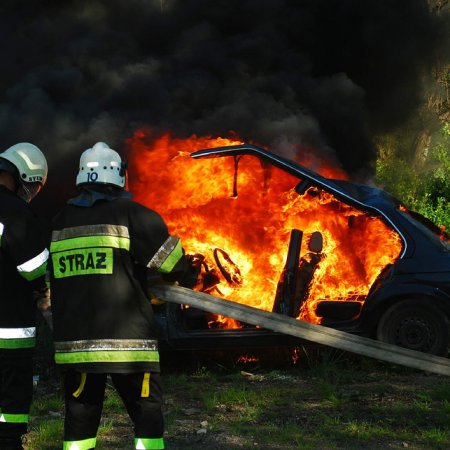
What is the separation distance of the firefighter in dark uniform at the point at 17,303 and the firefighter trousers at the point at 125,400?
0.49 metres

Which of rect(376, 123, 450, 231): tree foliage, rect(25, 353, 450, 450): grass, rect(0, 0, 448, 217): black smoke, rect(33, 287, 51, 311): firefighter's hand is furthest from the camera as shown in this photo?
rect(376, 123, 450, 231): tree foliage

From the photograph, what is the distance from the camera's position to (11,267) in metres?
4.10

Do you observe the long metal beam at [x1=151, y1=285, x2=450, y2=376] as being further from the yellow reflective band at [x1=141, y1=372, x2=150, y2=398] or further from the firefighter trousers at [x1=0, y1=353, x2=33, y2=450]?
the firefighter trousers at [x1=0, y1=353, x2=33, y2=450]

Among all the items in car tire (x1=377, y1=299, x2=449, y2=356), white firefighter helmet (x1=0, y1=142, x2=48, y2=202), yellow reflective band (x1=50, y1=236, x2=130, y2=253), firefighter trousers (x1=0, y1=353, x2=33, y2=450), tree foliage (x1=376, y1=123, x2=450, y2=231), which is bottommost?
firefighter trousers (x1=0, y1=353, x2=33, y2=450)

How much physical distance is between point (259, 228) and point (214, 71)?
5265mm

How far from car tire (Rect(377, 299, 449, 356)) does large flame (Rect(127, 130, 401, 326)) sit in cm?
41

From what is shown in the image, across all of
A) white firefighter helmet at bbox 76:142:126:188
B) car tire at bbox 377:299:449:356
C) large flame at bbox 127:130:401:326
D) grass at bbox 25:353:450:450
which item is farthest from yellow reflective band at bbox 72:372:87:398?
car tire at bbox 377:299:449:356

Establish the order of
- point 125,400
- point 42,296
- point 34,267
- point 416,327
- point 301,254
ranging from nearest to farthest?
point 125,400, point 34,267, point 42,296, point 416,327, point 301,254

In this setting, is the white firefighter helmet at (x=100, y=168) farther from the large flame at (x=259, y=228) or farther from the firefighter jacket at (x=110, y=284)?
the large flame at (x=259, y=228)

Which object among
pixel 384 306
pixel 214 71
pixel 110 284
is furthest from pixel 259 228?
pixel 214 71

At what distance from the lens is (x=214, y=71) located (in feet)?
38.4

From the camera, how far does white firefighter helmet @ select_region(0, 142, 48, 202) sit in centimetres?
427

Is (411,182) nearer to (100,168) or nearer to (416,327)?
(416,327)

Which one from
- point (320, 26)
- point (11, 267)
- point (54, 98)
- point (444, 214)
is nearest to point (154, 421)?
point (11, 267)
